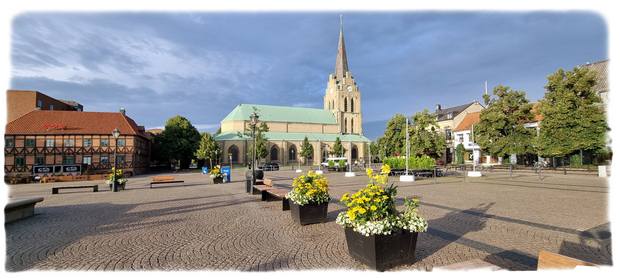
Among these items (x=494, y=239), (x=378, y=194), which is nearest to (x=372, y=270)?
(x=378, y=194)

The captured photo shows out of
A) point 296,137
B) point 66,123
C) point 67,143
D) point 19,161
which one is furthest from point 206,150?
point 296,137

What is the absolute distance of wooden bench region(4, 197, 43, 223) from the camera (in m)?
8.53

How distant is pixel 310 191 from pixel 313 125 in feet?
255

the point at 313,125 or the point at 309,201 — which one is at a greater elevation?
the point at 313,125

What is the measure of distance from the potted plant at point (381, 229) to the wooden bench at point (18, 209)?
963cm

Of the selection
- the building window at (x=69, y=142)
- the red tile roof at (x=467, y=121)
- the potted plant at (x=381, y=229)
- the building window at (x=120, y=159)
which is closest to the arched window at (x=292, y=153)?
the red tile roof at (x=467, y=121)

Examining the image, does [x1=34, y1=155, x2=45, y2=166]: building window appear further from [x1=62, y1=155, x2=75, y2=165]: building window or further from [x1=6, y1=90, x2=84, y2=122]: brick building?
[x1=6, y1=90, x2=84, y2=122]: brick building

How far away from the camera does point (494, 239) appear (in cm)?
638

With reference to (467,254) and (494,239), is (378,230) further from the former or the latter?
(494,239)

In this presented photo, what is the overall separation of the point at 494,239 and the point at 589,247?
5.14 ft

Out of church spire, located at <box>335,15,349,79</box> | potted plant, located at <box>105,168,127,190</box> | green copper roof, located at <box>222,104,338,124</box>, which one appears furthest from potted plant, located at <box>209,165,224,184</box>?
church spire, located at <box>335,15,349,79</box>

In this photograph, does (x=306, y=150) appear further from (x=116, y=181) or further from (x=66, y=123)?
(x=116, y=181)

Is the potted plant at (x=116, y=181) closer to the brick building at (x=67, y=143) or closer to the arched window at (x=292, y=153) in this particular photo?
the brick building at (x=67, y=143)

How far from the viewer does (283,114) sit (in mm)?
84688
